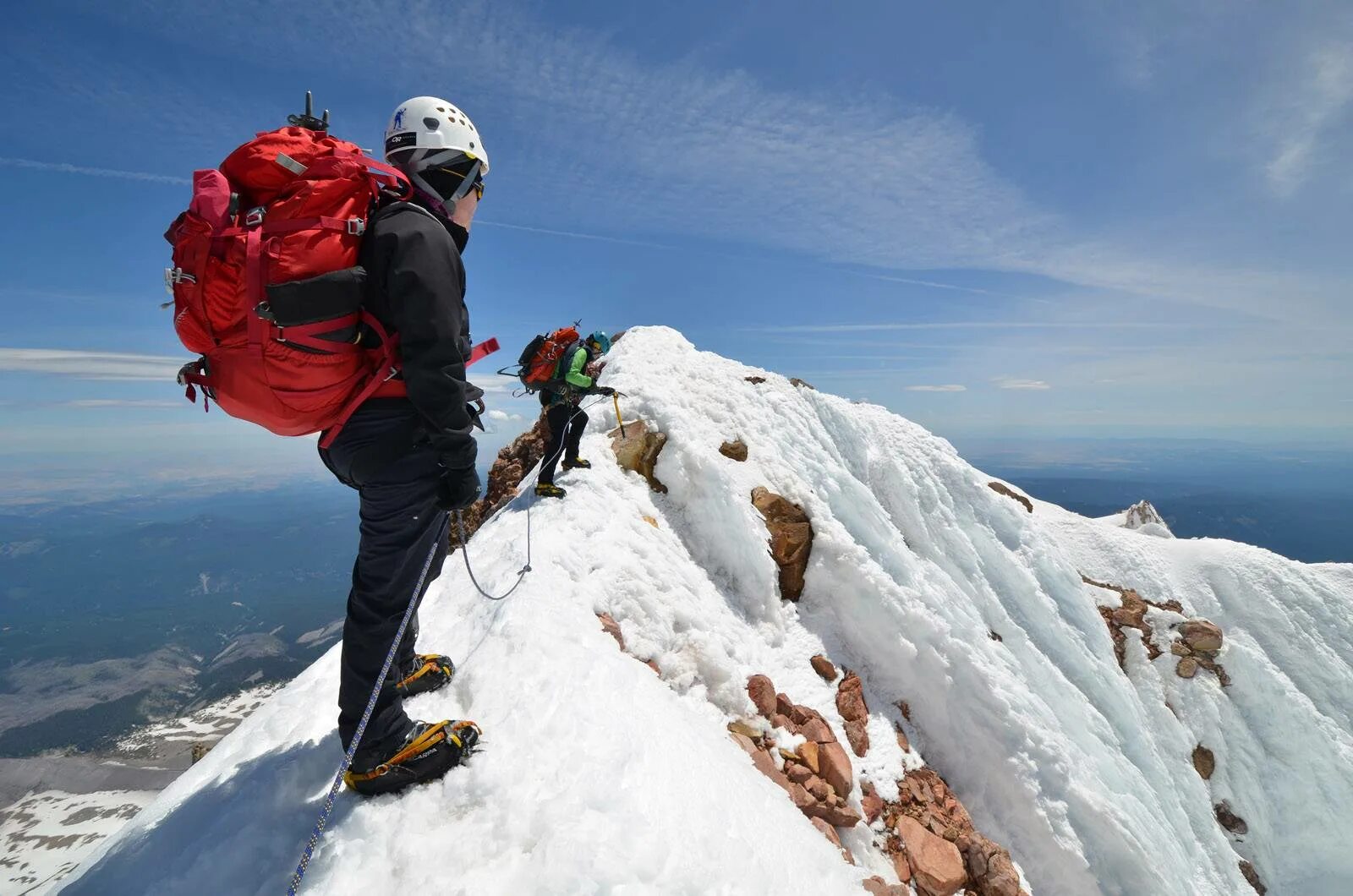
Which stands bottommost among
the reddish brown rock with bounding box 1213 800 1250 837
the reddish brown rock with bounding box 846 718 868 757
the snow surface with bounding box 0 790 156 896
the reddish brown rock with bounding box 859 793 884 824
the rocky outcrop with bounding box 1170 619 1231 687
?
the snow surface with bounding box 0 790 156 896

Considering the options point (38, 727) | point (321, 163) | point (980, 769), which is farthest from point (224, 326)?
point (38, 727)

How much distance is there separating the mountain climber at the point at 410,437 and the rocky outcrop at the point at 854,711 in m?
6.97

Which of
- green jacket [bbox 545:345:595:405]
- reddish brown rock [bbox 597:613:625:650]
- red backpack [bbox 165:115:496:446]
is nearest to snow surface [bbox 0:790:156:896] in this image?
green jacket [bbox 545:345:595:405]

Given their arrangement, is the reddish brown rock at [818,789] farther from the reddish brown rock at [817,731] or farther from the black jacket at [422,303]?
the black jacket at [422,303]

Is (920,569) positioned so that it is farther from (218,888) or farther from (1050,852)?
(218,888)

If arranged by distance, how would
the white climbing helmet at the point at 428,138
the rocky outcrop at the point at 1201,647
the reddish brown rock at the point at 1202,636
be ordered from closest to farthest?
the white climbing helmet at the point at 428,138 → the rocky outcrop at the point at 1201,647 → the reddish brown rock at the point at 1202,636

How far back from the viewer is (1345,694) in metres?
26.5

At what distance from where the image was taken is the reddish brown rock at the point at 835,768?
24.0ft

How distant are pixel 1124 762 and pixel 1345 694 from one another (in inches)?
895

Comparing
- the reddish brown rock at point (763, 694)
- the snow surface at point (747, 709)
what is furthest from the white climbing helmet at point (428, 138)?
the reddish brown rock at point (763, 694)

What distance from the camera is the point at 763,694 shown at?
805cm

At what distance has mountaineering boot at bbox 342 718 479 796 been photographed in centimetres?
392

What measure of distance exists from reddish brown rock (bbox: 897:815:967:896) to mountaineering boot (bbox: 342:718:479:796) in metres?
6.32

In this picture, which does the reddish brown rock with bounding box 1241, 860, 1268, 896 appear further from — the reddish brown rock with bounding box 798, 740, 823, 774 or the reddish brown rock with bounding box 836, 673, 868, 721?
the reddish brown rock with bounding box 798, 740, 823, 774
